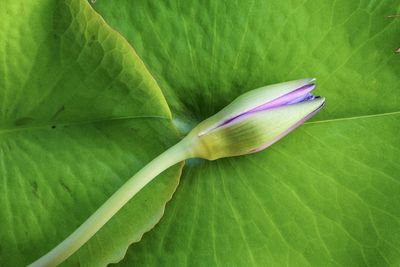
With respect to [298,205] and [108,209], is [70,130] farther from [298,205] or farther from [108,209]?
[298,205]

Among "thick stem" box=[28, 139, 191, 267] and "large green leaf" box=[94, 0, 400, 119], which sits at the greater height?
"large green leaf" box=[94, 0, 400, 119]

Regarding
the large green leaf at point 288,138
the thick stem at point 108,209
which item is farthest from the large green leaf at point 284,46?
the thick stem at point 108,209

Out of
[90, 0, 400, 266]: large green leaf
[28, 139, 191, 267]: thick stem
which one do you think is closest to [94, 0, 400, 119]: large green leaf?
[90, 0, 400, 266]: large green leaf

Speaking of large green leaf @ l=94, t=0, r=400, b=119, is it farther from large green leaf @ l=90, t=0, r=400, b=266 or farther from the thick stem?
the thick stem

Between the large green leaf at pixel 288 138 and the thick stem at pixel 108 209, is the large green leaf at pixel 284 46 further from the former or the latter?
the thick stem at pixel 108 209

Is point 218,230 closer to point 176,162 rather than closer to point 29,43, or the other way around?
point 176,162
